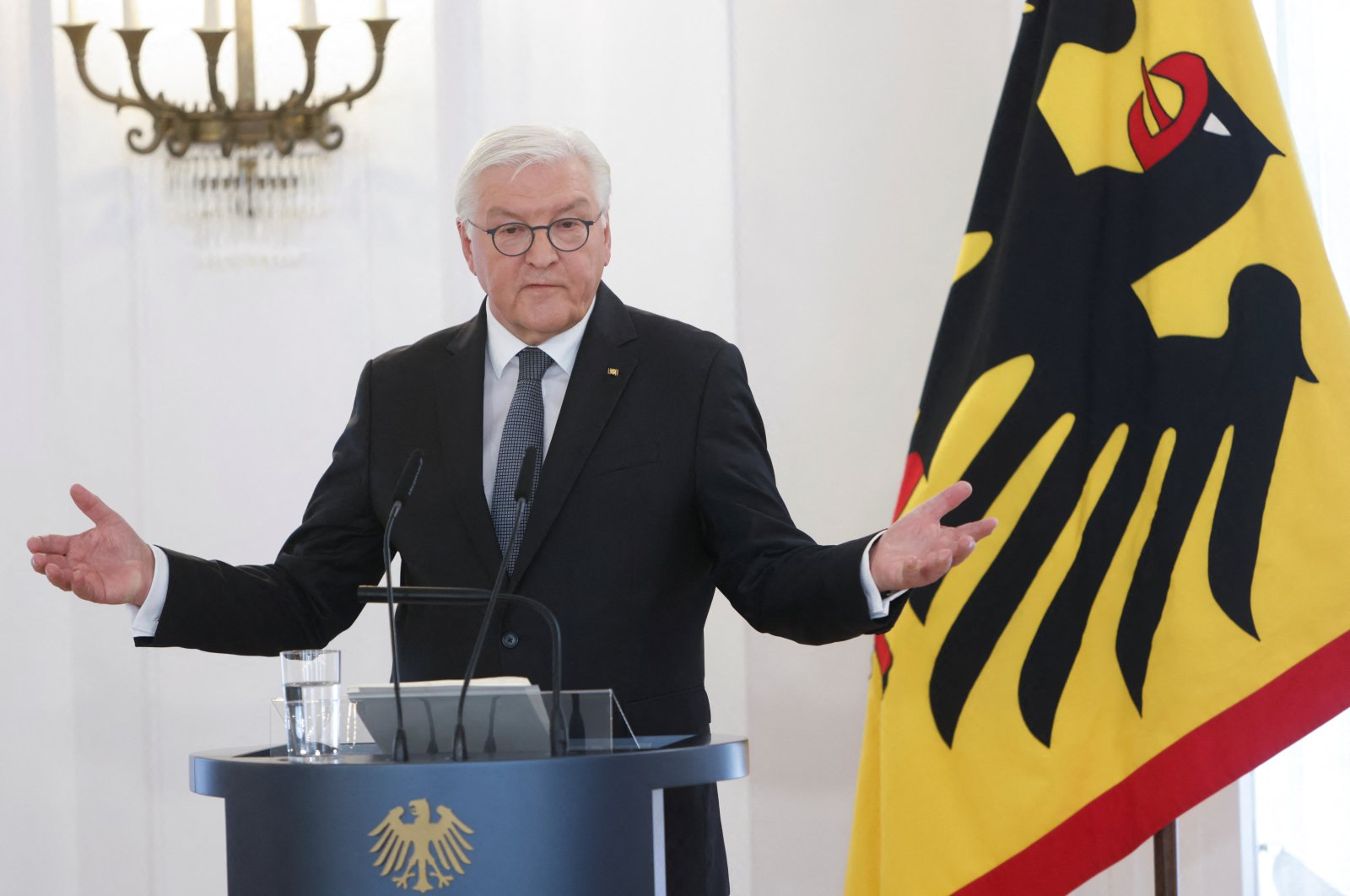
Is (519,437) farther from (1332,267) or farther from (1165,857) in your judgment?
(1332,267)

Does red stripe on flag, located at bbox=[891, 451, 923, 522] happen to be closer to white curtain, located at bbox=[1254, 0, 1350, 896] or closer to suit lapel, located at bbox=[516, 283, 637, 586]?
suit lapel, located at bbox=[516, 283, 637, 586]

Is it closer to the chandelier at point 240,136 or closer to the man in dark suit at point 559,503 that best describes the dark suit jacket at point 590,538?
the man in dark suit at point 559,503

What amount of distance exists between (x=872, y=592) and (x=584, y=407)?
23.4 inches

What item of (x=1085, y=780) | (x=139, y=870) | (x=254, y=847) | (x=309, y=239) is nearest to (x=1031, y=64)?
(x=1085, y=780)

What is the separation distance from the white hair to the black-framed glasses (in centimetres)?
5

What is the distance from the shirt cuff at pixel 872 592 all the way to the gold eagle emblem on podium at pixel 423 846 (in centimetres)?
68

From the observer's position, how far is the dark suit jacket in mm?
2205

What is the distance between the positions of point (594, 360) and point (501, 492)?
266 millimetres

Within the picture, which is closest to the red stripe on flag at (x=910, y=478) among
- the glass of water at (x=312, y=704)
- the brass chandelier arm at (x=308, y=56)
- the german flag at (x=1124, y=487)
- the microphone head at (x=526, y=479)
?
the german flag at (x=1124, y=487)

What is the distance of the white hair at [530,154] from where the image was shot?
2346 millimetres

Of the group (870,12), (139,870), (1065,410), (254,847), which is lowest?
(139,870)

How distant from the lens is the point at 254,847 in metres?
1.62

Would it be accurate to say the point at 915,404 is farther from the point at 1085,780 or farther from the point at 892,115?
the point at 1085,780

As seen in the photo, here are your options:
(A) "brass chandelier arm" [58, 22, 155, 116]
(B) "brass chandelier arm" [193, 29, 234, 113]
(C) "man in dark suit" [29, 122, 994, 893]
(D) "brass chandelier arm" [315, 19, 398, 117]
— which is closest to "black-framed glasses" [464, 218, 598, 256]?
(C) "man in dark suit" [29, 122, 994, 893]
